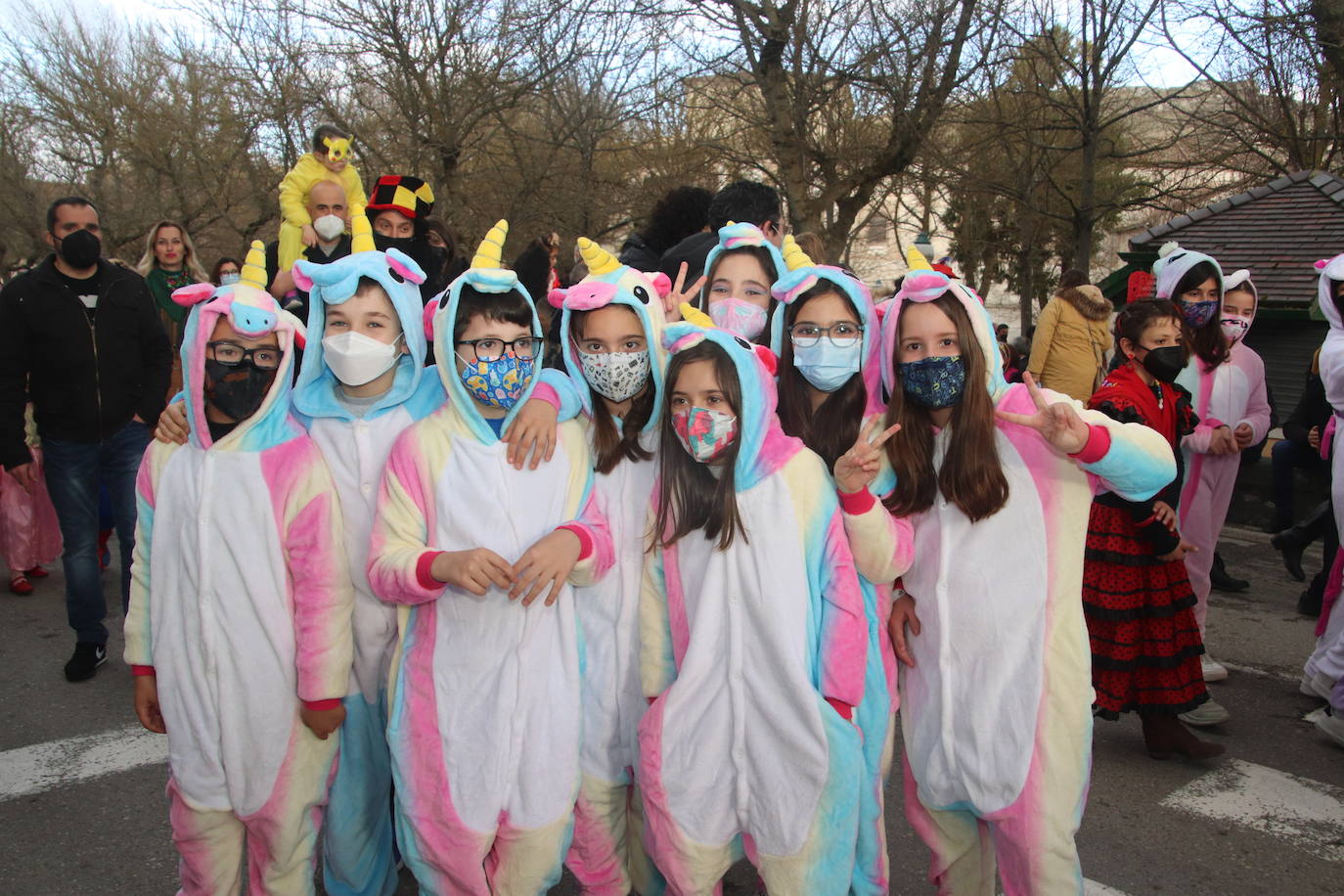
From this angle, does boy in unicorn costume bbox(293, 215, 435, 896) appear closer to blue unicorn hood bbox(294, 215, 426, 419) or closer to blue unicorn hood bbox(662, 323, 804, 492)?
blue unicorn hood bbox(294, 215, 426, 419)

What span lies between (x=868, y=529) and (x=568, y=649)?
88 centimetres

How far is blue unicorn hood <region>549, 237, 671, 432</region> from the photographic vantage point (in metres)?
2.92

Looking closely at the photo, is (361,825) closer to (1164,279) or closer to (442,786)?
(442,786)

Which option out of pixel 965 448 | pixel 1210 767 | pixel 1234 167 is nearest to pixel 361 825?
pixel 965 448

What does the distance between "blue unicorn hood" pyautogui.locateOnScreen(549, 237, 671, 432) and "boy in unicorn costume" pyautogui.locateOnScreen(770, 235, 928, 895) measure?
0.46 metres

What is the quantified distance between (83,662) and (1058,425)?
491cm

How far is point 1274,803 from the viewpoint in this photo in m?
3.91

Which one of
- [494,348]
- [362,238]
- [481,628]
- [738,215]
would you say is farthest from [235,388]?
[738,215]

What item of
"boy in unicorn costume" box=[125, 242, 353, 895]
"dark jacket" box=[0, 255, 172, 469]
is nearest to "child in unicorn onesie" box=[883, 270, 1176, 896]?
"boy in unicorn costume" box=[125, 242, 353, 895]

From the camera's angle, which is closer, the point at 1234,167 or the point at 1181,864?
the point at 1181,864

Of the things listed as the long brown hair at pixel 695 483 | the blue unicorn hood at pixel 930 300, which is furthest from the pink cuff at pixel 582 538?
the blue unicorn hood at pixel 930 300

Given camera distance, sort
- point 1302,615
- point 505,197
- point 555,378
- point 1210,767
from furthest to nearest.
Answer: point 505,197
point 1302,615
point 1210,767
point 555,378

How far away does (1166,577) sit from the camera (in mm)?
3859

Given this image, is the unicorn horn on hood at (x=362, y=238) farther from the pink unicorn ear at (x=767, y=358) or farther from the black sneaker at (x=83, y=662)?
the black sneaker at (x=83, y=662)
